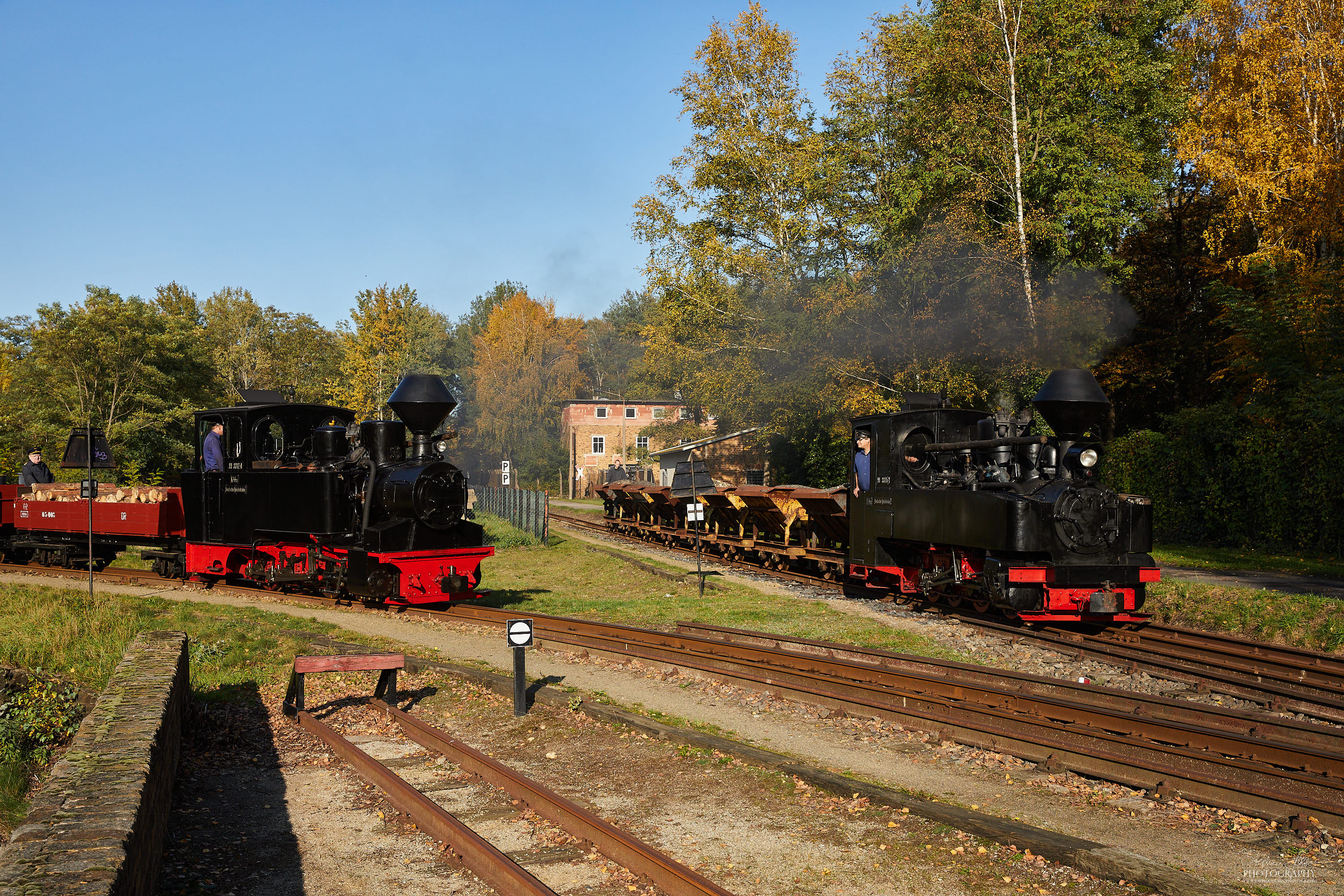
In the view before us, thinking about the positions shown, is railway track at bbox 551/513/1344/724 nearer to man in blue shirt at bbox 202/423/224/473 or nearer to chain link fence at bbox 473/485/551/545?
man in blue shirt at bbox 202/423/224/473

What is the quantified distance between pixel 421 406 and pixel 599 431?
168 ft

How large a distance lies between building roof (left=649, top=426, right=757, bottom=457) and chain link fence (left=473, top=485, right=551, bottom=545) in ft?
29.9

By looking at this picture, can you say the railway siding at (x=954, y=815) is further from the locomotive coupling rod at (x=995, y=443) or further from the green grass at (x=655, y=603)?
the locomotive coupling rod at (x=995, y=443)

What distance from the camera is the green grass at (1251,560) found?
17.6 m

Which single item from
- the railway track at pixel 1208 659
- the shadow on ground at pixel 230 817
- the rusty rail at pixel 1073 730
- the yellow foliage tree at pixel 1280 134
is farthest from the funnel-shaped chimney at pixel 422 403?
the yellow foliage tree at pixel 1280 134

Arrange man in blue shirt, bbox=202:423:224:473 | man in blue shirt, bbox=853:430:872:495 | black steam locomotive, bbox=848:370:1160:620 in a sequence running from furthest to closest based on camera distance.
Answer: man in blue shirt, bbox=202:423:224:473
man in blue shirt, bbox=853:430:872:495
black steam locomotive, bbox=848:370:1160:620

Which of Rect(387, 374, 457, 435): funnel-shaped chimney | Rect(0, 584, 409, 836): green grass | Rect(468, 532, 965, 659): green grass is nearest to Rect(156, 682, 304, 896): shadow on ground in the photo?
Rect(0, 584, 409, 836): green grass

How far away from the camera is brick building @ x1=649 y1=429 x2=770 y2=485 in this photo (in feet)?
129

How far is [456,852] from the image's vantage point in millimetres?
5559

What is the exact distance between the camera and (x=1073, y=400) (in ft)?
39.5

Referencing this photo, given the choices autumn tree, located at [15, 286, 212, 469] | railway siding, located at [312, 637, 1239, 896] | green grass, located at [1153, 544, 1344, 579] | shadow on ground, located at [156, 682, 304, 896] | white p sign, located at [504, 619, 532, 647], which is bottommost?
shadow on ground, located at [156, 682, 304, 896]

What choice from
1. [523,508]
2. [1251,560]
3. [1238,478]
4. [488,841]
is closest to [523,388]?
[523,508]

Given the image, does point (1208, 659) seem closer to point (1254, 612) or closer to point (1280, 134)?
point (1254, 612)

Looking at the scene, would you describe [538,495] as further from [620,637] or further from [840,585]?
[620,637]
